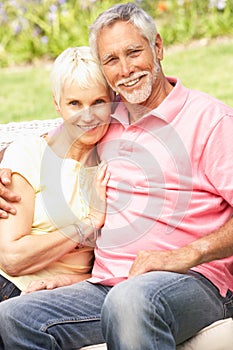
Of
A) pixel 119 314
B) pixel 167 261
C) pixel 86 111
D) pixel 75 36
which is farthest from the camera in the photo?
pixel 75 36

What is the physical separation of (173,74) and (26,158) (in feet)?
13.0

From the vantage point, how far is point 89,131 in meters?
3.32

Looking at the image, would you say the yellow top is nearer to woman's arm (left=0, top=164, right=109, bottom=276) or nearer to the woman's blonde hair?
woman's arm (left=0, top=164, right=109, bottom=276)

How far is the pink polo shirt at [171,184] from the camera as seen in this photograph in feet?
10.1

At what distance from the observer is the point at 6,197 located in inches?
127

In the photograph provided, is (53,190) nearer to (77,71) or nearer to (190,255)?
(77,71)

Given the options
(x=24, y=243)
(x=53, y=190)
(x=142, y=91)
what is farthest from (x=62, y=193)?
(x=142, y=91)

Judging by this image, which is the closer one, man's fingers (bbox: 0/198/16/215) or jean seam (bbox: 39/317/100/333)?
jean seam (bbox: 39/317/100/333)

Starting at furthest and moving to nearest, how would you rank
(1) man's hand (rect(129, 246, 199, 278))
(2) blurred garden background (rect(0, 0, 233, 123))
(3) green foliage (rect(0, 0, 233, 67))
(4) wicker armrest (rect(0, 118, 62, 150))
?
(3) green foliage (rect(0, 0, 233, 67)), (2) blurred garden background (rect(0, 0, 233, 123)), (4) wicker armrest (rect(0, 118, 62, 150)), (1) man's hand (rect(129, 246, 199, 278))

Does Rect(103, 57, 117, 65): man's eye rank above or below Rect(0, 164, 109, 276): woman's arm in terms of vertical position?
above

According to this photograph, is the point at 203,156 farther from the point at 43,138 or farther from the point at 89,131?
the point at 43,138

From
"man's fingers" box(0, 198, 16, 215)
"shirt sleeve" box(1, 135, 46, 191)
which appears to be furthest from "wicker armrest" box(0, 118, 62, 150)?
"man's fingers" box(0, 198, 16, 215)

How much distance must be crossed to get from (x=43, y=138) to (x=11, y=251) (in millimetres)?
531

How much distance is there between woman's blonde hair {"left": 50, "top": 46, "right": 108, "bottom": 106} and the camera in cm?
326
